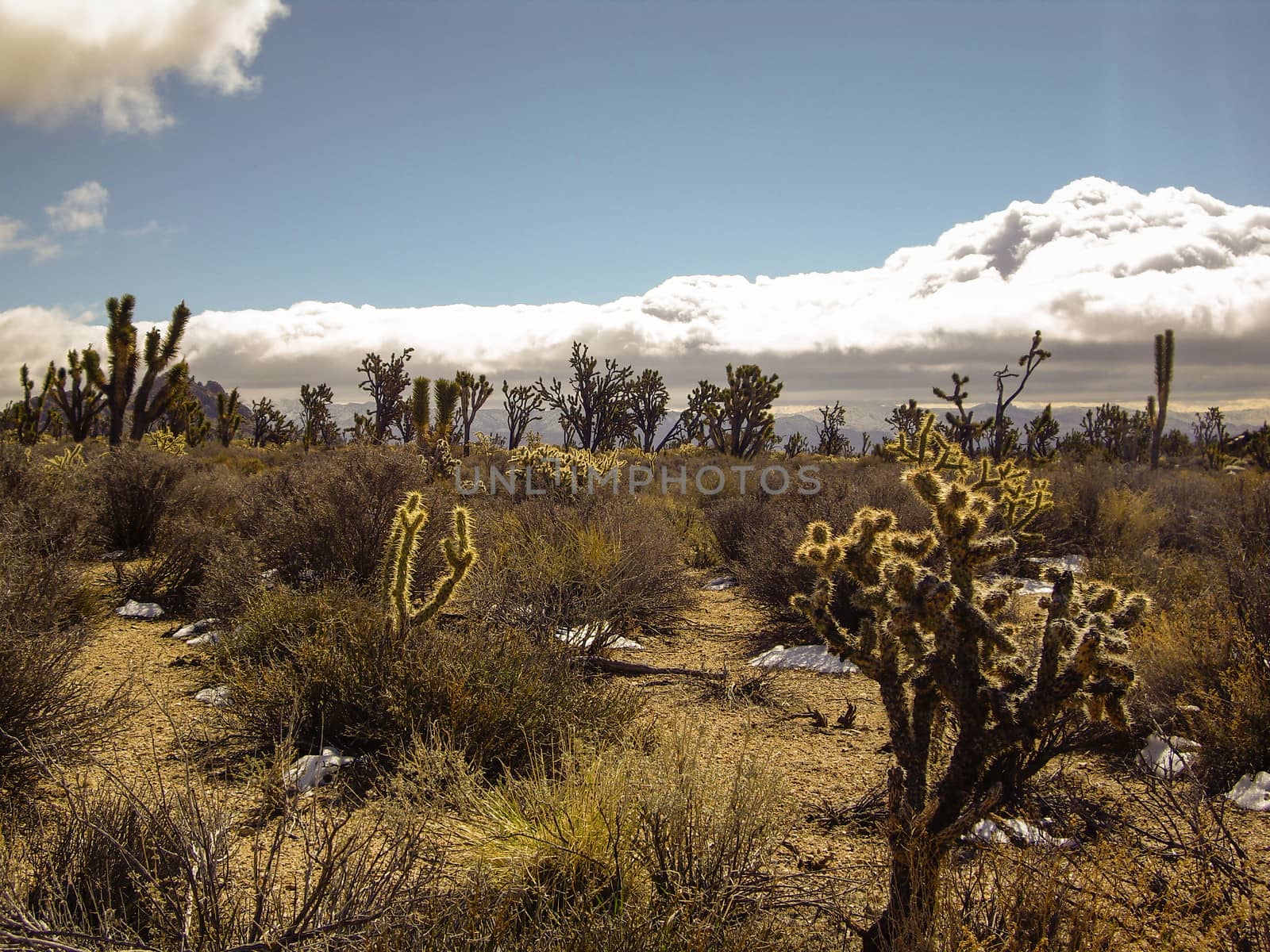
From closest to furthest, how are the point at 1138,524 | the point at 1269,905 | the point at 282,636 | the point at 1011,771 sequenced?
the point at 1269,905 → the point at 1011,771 → the point at 282,636 → the point at 1138,524

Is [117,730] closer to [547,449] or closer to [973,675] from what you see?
[973,675]

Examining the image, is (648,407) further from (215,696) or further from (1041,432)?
(215,696)

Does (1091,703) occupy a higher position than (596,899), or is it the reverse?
→ (1091,703)

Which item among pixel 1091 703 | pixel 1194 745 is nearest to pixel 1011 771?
pixel 1091 703

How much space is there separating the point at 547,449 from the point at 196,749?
10675 mm

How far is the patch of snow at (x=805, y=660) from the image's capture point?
23.5 feet

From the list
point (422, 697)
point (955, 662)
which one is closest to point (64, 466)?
point (422, 697)

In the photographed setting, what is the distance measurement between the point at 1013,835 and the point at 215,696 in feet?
16.3

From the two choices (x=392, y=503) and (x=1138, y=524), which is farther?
(x=1138, y=524)

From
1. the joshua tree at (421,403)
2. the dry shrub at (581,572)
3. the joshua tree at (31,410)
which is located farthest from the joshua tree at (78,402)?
the dry shrub at (581,572)

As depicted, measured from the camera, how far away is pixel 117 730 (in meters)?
4.81

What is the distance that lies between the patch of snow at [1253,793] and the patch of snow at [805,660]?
289 centimetres

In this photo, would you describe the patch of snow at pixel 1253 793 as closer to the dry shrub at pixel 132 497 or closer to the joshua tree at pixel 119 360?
the dry shrub at pixel 132 497

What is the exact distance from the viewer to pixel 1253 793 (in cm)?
441
